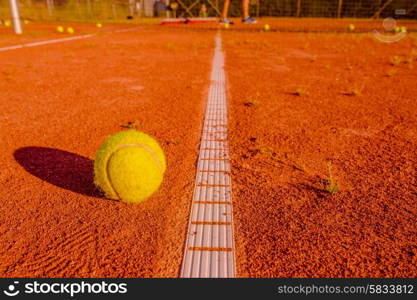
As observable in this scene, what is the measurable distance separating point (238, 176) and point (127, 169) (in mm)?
1272

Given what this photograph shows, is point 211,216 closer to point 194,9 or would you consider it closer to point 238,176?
point 238,176

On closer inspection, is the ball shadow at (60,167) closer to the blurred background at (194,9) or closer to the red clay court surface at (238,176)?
the red clay court surface at (238,176)

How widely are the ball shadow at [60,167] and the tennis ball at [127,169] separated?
1.17ft

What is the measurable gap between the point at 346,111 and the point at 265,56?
7.38 m

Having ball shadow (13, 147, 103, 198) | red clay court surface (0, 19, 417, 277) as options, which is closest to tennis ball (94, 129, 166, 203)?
red clay court surface (0, 19, 417, 277)

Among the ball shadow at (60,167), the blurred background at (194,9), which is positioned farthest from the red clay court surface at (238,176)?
the blurred background at (194,9)

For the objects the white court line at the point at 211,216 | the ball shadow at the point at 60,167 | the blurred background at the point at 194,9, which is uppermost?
the blurred background at the point at 194,9

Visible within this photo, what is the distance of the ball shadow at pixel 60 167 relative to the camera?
3331 millimetres

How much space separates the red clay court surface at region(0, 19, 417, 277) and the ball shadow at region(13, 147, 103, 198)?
19 millimetres

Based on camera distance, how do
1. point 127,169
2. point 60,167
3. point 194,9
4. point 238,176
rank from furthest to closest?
1. point 194,9
2. point 60,167
3. point 238,176
4. point 127,169

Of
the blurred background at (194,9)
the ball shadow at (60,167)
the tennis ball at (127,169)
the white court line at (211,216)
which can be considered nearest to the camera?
the white court line at (211,216)

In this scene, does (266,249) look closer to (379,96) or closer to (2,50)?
(379,96)

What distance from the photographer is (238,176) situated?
355cm

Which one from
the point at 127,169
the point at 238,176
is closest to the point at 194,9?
the point at 238,176
